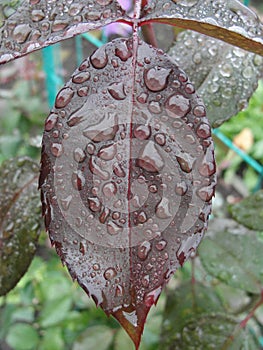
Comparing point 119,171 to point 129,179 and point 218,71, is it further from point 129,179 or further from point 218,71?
point 218,71

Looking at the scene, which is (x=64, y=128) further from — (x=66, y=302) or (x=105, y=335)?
(x=66, y=302)

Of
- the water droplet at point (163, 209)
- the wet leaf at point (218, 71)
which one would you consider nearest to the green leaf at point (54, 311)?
the wet leaf at point (218, 71)

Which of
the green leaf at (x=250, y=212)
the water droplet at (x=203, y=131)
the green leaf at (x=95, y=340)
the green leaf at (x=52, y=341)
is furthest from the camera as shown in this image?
the green leaf at (x=52, y=341)

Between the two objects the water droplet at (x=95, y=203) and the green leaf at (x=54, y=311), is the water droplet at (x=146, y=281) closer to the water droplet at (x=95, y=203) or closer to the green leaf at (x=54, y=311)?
the water droplet at (x=95, y=203)

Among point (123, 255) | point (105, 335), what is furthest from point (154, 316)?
point (123, 255)

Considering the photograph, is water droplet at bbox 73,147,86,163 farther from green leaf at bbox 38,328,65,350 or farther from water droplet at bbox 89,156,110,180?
green leaf at bbox 38,328,65,350

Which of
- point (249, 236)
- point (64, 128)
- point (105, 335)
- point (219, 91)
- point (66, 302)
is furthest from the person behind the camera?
point (66, 302)
